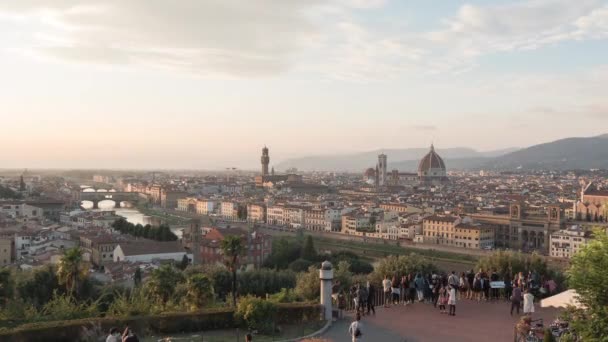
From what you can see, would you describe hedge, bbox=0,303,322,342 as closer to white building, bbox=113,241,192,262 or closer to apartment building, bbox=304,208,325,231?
white building, bbox=113,241,192,262

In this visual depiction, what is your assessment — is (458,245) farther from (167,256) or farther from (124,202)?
(124,202)

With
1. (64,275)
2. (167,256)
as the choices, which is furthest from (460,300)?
(167,256)

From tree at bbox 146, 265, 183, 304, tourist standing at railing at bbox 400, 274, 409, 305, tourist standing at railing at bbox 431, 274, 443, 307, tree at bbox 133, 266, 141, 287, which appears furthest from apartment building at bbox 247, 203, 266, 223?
tourist standing at railing at bbox 431, 274, 443, 307

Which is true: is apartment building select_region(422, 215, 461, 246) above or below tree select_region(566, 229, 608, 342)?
below

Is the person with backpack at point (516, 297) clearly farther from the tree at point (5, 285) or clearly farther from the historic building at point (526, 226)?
the historic building at point (526, 226)

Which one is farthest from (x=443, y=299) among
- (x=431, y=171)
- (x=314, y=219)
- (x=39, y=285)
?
(x=431, y=171)
